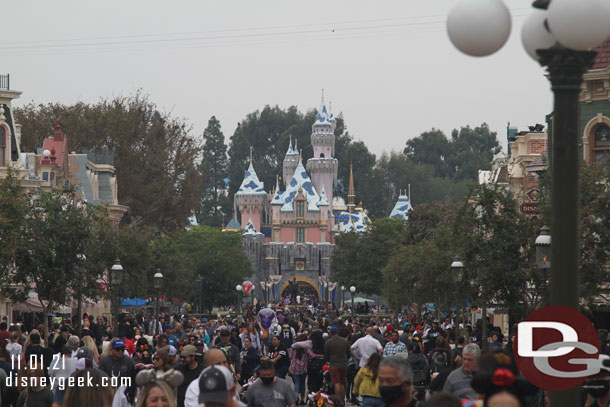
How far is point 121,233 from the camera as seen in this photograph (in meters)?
42.8

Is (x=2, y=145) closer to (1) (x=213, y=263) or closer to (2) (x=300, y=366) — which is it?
(2) (x=300, y=366)

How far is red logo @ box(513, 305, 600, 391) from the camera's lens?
297 inches

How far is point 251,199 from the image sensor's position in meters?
138

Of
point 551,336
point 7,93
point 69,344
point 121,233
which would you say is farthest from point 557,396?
point 7,93

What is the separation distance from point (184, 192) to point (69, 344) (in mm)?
47904

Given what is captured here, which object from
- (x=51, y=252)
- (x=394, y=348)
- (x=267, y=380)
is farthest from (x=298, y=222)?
(x=267, y=380)

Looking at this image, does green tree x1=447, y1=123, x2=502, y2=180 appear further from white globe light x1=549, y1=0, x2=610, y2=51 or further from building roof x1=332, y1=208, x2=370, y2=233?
white globe light x1=549, y1=0, x2=610, y2=51

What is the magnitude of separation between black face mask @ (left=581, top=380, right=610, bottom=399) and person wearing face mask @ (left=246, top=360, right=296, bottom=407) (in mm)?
3194

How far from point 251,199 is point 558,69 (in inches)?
5150

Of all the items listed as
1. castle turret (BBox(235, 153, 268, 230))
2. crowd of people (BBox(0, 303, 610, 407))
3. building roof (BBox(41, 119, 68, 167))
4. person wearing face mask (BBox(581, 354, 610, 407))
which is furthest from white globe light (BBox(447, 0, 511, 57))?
castle turret (BBox(235, 153, 268, 230))

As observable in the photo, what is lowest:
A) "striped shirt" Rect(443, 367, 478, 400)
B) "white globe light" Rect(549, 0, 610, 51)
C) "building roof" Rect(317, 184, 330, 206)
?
"striped shirt" Rect(443, 367, 478, 400)

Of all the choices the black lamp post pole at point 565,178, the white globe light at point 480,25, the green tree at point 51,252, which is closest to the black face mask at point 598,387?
the black lamp post pole at point 565,178

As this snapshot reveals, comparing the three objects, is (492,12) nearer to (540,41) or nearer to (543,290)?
(540,41)

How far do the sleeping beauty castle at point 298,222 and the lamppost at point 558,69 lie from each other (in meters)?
121
